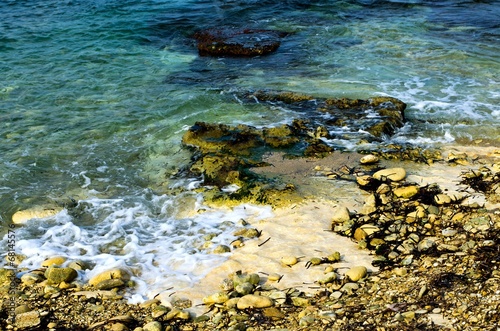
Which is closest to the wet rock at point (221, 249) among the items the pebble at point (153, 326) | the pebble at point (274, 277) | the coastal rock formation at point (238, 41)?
the pebble at point (274, 277)

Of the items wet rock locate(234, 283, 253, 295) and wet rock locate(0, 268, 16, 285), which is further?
wet rock locate(0, 268, 16, 285)

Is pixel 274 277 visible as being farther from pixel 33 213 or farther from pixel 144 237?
pixel 33 213

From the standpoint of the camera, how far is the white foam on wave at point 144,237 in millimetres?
6461

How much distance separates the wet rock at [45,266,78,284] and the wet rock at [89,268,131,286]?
0.25 metres

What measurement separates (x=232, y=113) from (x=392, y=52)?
5756 millimetres

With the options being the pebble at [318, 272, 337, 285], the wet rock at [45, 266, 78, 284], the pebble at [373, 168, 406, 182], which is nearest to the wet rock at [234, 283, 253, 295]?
the pebble at [318, 272, 337, 285]

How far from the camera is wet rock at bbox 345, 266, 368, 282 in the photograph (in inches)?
226

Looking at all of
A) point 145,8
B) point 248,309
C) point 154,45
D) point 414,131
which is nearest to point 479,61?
point 414,131

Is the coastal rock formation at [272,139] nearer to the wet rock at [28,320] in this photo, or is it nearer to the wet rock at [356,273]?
the wet rock at [356,273]

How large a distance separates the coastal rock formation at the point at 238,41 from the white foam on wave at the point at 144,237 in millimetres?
7800

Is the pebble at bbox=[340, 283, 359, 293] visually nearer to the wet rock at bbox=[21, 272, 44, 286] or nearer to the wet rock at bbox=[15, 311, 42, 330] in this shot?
the wet rock at bbox=[15, 311, 42, 330]

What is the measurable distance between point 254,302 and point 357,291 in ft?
3.52

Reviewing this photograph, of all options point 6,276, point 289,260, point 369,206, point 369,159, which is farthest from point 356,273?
point 6,276

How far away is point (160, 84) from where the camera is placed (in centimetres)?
1311
